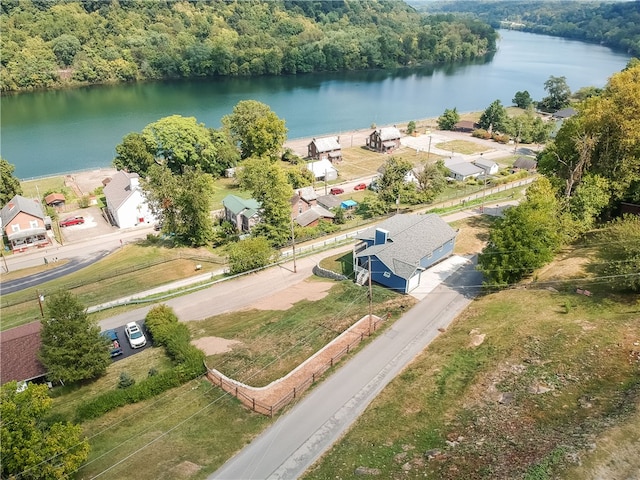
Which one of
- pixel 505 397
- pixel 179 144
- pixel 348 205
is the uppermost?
pixel 179 144

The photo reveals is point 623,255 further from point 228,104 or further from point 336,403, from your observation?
point 228,104

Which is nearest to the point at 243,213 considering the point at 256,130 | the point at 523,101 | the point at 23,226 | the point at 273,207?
the point at 273,207

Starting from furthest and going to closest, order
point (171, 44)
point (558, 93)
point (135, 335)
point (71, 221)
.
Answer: point (171, 44) < point (558, 93) < point (71, 221) < point (135, 335)

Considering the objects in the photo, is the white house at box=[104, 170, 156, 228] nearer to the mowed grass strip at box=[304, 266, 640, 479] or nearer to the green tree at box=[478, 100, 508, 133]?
the mowed grass strip at box=[304, 266, 640, 479]

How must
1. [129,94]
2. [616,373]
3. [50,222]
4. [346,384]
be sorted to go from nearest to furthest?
[616,373] → [346,384] → [50,222] → [129,94]

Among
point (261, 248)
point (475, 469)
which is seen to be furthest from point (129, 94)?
point (475, 469)

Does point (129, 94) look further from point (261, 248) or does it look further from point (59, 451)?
point (59, 451)

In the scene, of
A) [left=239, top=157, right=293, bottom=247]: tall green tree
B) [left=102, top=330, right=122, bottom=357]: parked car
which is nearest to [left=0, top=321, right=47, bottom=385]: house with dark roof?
[left=102, top=330, right=122, bottom=357]: parked car
